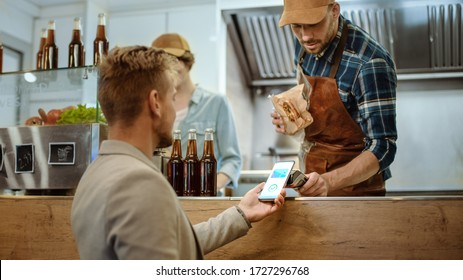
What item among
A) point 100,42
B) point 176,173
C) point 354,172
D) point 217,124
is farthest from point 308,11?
point 217,124

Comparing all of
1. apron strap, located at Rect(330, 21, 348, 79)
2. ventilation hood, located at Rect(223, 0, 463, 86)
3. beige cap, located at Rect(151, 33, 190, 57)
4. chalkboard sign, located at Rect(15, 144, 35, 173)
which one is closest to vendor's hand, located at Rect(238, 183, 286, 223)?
apron strap, located at Rect(330, 21, 348, 79)

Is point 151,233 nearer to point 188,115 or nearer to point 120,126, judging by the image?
point 120,126

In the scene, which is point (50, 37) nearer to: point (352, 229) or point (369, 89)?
point (369, 89)

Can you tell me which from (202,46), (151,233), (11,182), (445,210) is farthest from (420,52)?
(151,233)

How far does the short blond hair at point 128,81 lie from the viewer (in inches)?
36.9

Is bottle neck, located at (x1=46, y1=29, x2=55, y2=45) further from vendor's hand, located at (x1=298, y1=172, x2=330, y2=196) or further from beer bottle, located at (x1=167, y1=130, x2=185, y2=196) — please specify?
vendor's hand, located at (x1=298, y1=172, x2=330, y2=196)

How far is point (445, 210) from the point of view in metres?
1.14

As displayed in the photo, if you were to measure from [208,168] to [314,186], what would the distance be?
0.29 meters

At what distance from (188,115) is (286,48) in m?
1.16

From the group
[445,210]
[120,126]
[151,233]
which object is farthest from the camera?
[445,210]

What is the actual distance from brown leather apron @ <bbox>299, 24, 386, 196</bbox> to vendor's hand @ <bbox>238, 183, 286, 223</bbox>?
36 centimetres

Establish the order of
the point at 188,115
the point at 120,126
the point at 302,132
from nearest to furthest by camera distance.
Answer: the point at 120,126
the point at 302,132
the point at 188,115
